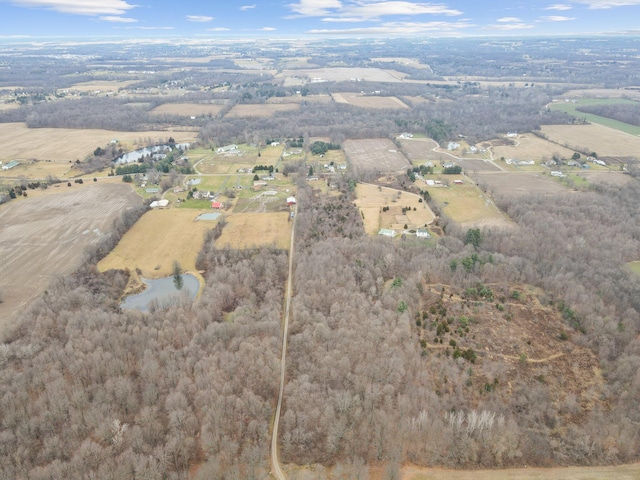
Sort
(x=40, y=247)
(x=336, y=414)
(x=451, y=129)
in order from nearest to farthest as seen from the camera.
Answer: (x=336, y=414)
(x=40, y=247)
(x=451, y=129)

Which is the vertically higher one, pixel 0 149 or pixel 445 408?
pixel 0 149

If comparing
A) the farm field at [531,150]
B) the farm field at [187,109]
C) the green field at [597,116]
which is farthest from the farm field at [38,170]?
Result: the green field at [597,116]

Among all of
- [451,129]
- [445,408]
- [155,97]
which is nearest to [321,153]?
[451,129]

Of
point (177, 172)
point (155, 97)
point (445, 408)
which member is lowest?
point (445, 408)

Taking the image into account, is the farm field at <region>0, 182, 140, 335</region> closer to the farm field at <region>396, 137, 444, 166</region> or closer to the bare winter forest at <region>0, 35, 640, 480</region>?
the bare winter forest at <region>0, 35, 640, 480</region>

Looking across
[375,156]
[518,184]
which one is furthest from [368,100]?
[518,184]

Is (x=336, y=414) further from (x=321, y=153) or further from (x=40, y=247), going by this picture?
(x=321, y=153)
